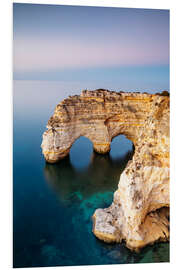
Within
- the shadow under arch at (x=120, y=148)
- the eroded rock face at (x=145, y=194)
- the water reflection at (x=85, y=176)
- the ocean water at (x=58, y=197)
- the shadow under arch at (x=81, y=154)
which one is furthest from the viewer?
the shadow under arch at (x=120, y=148)

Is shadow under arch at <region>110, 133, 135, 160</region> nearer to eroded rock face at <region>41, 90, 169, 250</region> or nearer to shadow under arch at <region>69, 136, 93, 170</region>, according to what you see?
shadow under arch at <region>69, 136, 93, 170</region>

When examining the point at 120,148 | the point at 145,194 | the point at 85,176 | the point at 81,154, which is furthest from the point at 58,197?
the point at 120,148

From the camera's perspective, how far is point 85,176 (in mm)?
9992

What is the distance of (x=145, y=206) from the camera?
5.38 meters

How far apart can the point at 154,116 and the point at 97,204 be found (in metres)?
3.85

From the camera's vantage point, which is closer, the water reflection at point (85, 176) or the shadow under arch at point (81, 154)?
the water reflection at point (85, 176)

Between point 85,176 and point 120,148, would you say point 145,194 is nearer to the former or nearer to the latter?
point 85,176

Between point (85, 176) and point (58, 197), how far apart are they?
226 centimetres

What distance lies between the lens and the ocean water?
16.4 feet

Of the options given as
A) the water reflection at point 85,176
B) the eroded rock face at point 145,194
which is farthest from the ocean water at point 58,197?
the eroded rock face at point 145,194

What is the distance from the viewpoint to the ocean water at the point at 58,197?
501cm

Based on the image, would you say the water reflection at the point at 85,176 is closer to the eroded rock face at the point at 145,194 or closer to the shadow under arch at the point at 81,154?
the shadow under arch at the point at 81,154
